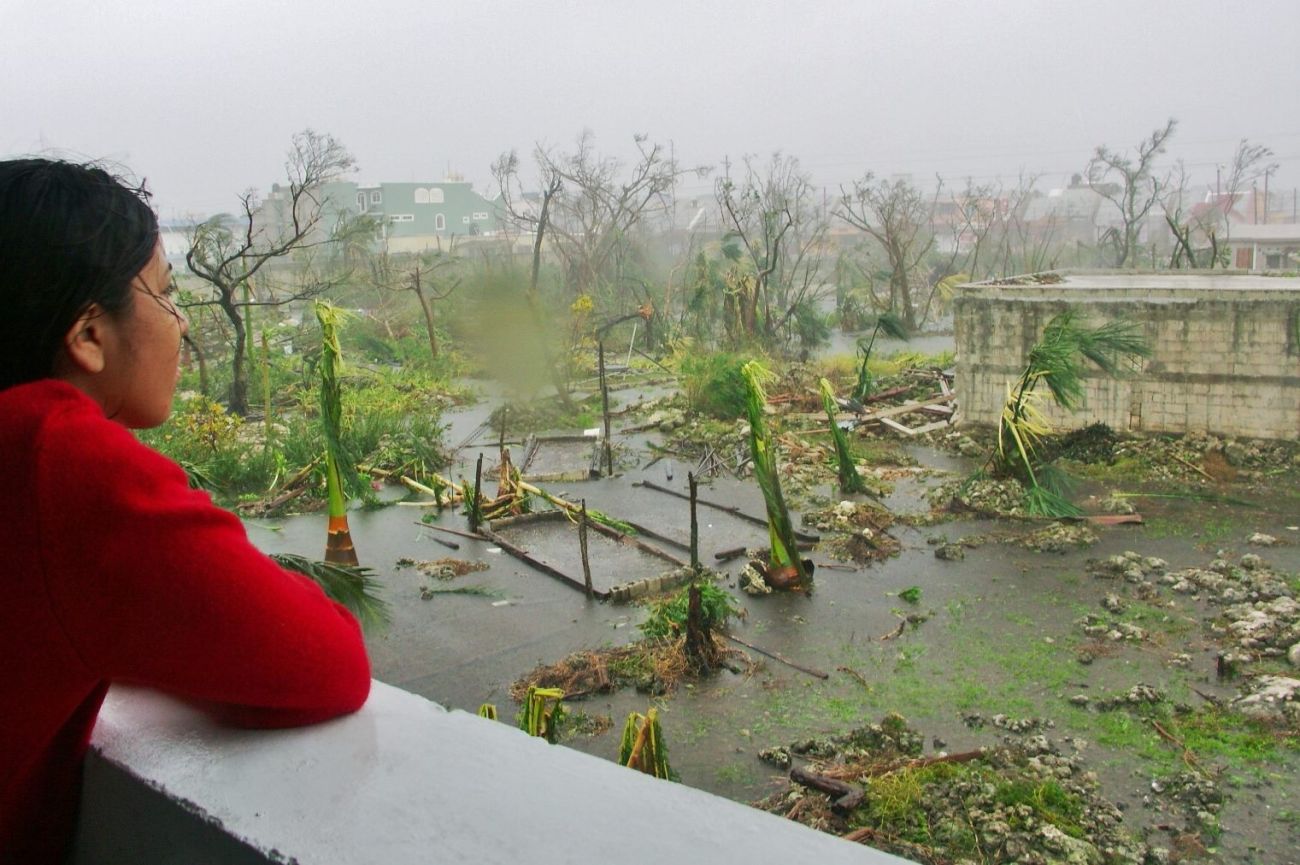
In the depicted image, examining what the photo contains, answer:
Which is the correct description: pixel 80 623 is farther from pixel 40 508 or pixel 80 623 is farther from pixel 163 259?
pixel 163 259

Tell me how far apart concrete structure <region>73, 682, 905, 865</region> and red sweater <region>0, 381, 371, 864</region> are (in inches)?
2.3

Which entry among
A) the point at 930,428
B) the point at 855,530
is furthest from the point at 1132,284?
the point at 855,530

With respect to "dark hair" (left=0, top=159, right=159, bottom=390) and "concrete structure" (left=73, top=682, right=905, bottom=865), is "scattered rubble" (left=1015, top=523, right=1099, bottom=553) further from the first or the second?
"dark hair" (left=0, top=159, right=159, bottom=390)

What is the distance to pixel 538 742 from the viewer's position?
3.67 feet

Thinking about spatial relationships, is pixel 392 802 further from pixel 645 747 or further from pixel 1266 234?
pixel 1266 234

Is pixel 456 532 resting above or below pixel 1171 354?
below

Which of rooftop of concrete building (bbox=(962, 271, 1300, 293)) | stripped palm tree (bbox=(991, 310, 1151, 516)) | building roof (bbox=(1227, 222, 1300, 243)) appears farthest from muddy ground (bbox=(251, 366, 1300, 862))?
building roof (bbox=(1227, 222, 1300, 243))

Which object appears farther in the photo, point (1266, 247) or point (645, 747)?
point (1266, 247)

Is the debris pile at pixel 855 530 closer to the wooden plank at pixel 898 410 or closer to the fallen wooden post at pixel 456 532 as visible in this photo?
the fallen wooden post at pixel 456 532

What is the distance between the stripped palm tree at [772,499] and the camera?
8742 millimetres

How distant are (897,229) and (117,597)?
100 ft

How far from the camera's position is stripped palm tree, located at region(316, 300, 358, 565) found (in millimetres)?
8352

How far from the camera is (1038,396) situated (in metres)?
12.0

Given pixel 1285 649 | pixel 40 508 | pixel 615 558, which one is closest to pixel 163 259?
pixel 40 508
